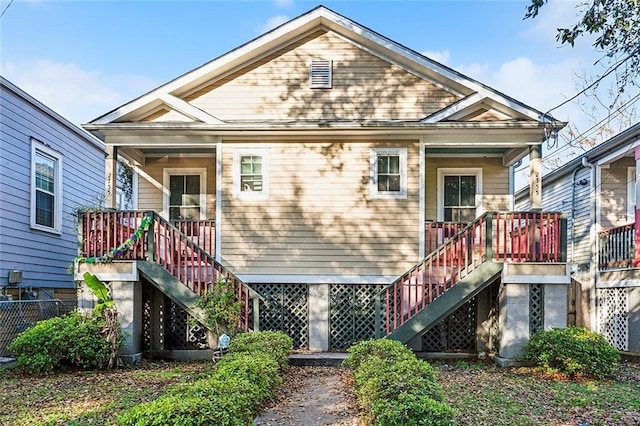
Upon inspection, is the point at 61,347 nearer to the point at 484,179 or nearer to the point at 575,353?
the point at 575,353

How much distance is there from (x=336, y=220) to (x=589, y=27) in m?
6.52

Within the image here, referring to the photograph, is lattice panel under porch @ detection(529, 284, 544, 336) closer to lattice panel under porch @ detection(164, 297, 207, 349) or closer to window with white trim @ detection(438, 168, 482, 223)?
window with white trim @ detection(438, 168, 482, 223)

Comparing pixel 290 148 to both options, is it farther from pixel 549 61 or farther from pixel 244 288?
pixel 549 61

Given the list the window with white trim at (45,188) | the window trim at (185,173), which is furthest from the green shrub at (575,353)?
the window with white trim at (45,188)

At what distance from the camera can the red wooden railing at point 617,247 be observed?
37.6ft

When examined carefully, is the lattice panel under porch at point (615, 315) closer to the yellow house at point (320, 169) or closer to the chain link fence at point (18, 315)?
the yellow house at point (320, 169)

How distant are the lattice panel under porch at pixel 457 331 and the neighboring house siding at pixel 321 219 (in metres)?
1.52

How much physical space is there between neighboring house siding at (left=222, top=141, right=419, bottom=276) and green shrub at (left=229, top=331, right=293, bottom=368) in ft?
7.78

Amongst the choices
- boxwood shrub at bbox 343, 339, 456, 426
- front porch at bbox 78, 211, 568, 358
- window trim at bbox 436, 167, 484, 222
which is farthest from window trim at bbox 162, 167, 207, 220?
boxwood shrub at bbox 343, 339, 456, 426

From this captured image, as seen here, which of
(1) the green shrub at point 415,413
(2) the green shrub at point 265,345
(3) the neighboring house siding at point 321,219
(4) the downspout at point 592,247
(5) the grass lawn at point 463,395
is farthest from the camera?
(4) the downspout at point 592,247

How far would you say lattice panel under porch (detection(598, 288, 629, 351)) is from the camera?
11891 millimetres

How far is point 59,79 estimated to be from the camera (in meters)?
21.9

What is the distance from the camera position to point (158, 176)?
12312mm

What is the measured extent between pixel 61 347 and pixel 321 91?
7.20m
